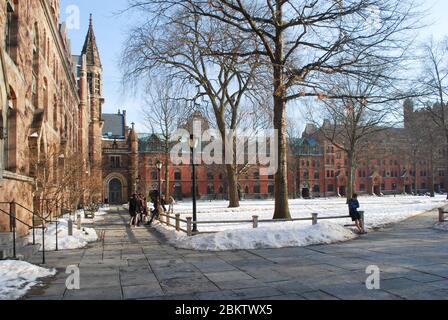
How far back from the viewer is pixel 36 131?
17781 millimetres

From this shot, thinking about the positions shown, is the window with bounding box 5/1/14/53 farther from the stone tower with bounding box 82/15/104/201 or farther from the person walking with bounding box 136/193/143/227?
the stone tower with bounding box 82/15/104/201

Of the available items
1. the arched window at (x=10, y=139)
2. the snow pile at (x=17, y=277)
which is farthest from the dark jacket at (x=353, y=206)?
the arched window at (x=10, y=139)

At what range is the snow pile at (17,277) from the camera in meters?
7.20

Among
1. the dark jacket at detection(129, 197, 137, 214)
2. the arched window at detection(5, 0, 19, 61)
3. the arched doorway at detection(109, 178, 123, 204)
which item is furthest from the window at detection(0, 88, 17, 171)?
the arched doorway at detection(109, 178, 123, 204)

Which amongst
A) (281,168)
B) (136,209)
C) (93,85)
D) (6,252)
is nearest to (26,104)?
(6,252)

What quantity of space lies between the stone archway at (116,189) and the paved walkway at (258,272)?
205ft

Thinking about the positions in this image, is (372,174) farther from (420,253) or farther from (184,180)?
(420,253)

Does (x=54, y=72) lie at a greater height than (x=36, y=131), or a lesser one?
greater

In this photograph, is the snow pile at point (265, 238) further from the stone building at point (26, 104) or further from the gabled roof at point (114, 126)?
the gabled roof at point (114, 126)

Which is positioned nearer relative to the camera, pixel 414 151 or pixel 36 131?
pixel 36 131

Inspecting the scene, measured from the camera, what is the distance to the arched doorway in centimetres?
7519

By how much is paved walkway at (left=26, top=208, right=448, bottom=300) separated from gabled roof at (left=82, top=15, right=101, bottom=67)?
2392 inches
